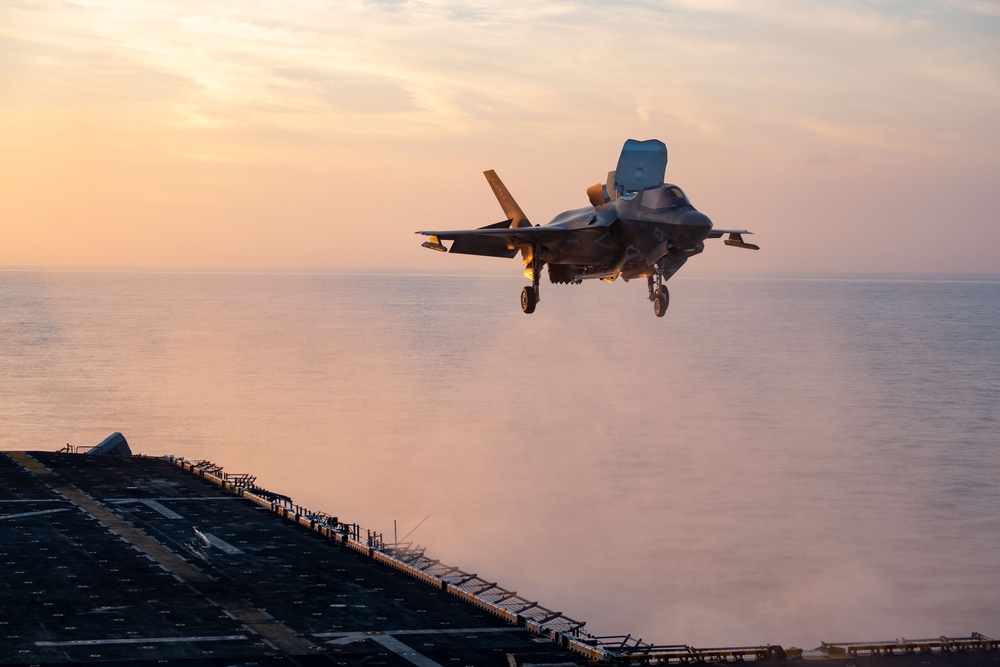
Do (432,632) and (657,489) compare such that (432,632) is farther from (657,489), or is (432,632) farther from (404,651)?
(657,489)

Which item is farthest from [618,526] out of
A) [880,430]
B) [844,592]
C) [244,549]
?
[880,430]

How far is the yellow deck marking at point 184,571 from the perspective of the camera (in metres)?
64.8

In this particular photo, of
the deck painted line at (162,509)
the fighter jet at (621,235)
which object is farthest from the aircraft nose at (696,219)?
the deck painted line at (162,509)

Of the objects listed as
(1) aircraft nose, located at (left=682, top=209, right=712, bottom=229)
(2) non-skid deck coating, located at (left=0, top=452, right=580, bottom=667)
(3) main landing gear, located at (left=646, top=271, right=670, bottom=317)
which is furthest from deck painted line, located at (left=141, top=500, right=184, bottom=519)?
(1) aircraft nose, located at (left=682, top=209, right=712, bottom=229)

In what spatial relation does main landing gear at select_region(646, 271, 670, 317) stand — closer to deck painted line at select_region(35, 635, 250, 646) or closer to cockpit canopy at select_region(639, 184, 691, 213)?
cockpit canopy at select_region(639, 184, 691, 213)

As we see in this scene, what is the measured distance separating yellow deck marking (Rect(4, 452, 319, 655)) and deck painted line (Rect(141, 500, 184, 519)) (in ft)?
11.6

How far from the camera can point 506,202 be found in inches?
2393

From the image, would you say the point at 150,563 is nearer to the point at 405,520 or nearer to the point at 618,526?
the point at 405,520

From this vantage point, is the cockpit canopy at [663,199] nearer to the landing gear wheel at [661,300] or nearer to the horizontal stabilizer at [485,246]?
the landing gear wheel at [661,300]

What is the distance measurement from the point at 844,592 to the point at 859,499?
30.9 m

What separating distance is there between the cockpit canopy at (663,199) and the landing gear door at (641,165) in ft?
8.48

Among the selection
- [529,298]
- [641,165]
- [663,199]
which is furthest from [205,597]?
[663,199]

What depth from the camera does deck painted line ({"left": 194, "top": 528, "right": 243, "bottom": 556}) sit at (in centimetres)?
8406

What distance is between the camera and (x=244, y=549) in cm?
8512
